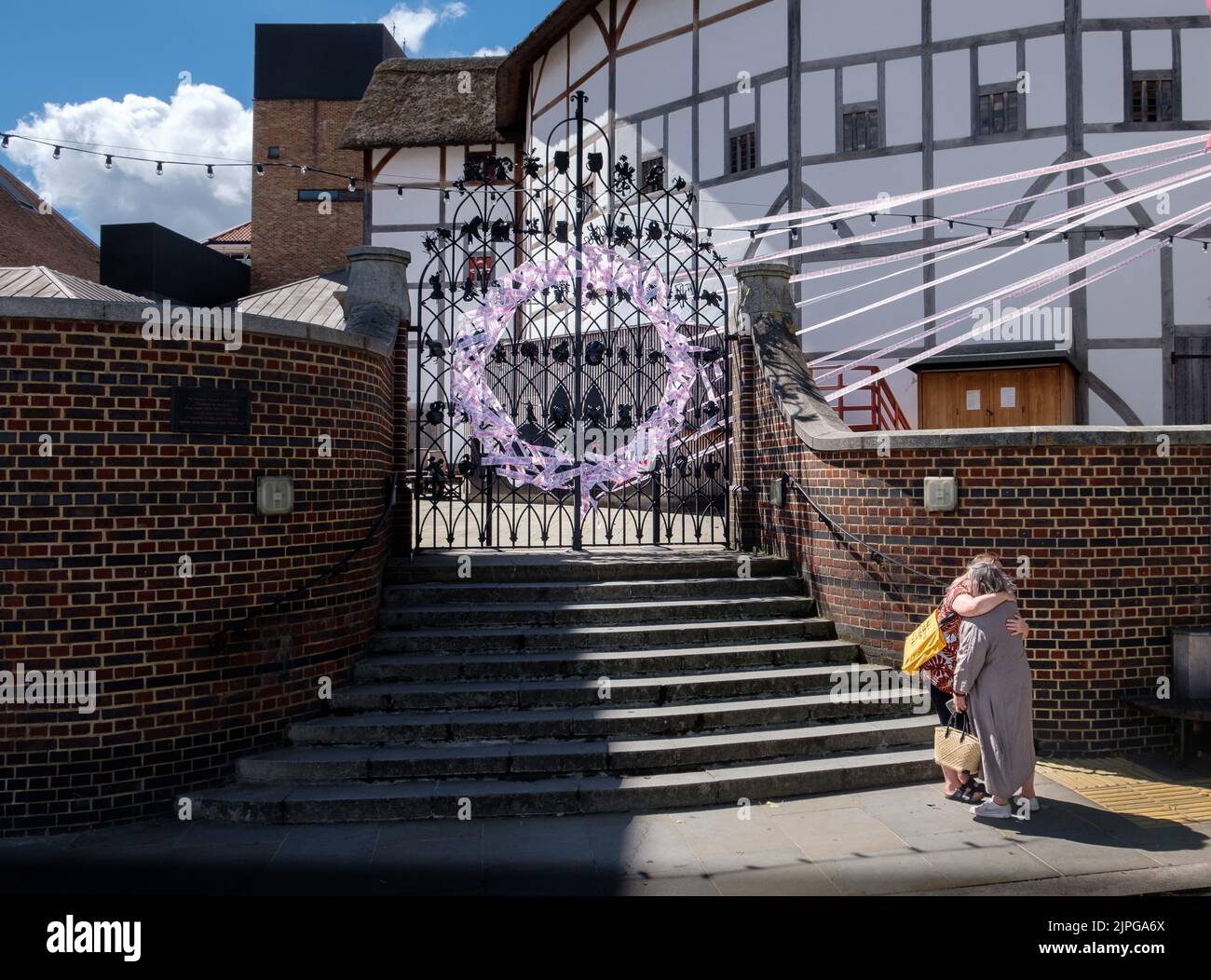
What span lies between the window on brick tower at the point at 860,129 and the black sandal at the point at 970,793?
10710 mm

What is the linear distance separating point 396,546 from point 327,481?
149 centimetres

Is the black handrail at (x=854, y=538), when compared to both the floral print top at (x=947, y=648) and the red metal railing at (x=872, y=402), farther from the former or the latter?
the red metal railing at (x=872, y=402)

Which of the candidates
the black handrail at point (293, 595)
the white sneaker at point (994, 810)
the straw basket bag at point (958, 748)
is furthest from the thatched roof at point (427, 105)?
the white sneaker at point (994, 810)

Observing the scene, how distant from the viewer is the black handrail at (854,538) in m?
6.55

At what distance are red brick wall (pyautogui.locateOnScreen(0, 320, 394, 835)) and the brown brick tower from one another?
19191mm

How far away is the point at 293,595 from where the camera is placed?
5.88 metres

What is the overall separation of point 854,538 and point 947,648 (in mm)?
1660

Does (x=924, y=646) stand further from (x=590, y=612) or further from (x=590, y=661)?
(x=590, y=612)

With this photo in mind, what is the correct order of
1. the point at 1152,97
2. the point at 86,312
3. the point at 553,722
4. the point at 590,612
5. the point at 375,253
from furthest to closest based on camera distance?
1. the point at 1152,97
2. the point at 375,253
3. the point at 590,612
4. the point at 553,722
5. the point at 86,312

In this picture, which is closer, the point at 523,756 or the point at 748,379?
the point at 523,756

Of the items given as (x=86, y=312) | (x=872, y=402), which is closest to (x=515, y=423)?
(x=86, y=312)

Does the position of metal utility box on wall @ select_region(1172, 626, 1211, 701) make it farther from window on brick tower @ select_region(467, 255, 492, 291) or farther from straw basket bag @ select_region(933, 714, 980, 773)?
window on brick tower @ select_region(467, 255, 492, 291)

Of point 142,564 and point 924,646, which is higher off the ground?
point 142,564

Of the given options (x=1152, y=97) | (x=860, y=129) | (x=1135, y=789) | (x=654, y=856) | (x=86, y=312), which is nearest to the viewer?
(x=654, y=856)
